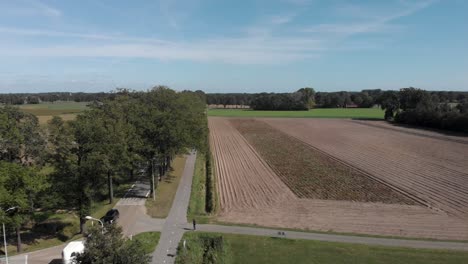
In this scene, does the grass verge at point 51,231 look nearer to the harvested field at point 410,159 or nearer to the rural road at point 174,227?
the rural road at point 174,227

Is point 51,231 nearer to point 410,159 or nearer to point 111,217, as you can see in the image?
point 111,217

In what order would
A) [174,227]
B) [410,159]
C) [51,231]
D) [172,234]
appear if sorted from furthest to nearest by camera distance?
1. [410,159]
2. [51,231]
3. [174,227]
4. [172,234]

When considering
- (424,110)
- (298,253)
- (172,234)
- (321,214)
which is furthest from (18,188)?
(424,110)

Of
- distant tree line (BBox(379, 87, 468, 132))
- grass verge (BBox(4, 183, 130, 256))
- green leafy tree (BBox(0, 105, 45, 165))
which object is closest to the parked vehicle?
grass verge (BBox(4, 183, 130, 256))

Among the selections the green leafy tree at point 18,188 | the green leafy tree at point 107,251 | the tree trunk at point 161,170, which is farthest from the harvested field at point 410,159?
the green leafy tree at point 18,188

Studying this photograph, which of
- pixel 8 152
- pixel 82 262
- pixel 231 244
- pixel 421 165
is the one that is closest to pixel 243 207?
pixel 231 244

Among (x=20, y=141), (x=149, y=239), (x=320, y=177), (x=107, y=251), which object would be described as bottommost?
(x=149, y=239)

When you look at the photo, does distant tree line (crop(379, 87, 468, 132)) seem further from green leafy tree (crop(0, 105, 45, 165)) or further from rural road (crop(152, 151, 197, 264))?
green leafy tree (crop(0, 105, 45, 165))
